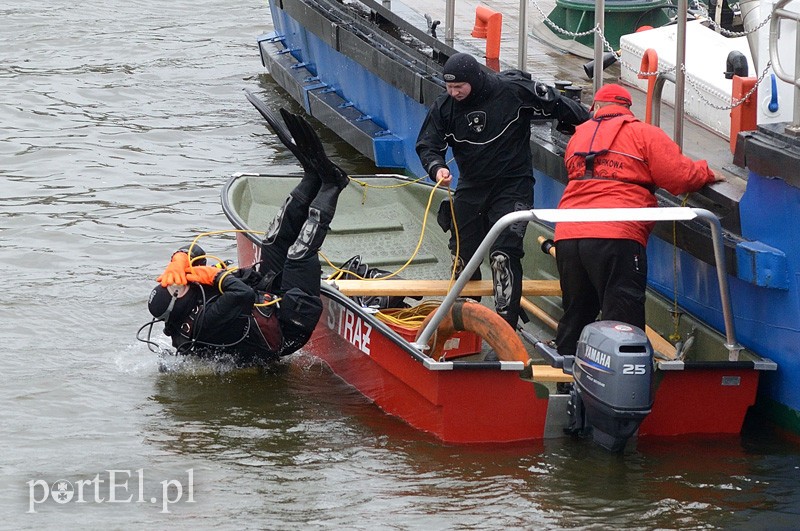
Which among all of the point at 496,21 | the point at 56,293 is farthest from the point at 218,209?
the point at 496,21

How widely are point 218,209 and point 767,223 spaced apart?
5811 mm

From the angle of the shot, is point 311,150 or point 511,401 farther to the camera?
point 311,150

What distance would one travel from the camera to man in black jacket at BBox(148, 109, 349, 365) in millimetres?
7148

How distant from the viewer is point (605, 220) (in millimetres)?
5859

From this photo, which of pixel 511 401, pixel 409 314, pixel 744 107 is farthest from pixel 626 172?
pixel 409 314

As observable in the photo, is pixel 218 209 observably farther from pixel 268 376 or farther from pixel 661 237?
pixel 661 237

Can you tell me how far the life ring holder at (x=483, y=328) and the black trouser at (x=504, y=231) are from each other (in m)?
0.44

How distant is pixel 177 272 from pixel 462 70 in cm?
198

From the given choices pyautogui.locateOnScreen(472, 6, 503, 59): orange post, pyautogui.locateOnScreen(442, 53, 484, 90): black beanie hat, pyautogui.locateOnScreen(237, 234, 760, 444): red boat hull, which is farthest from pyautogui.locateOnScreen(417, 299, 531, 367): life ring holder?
pyautogui.locateOnScreen(472, 6, 503, 59): orange post

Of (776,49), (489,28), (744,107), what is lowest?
(489,28)

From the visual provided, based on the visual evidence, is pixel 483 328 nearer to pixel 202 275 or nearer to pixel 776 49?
pixel 202 275

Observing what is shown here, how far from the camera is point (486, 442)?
6457 millimetres

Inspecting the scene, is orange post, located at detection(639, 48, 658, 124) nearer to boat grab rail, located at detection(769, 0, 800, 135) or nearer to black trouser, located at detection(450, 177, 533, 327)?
black trouser, located at detection(450, 177, 533, 327)

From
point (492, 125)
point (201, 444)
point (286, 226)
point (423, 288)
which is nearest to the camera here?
point (201, 444)
